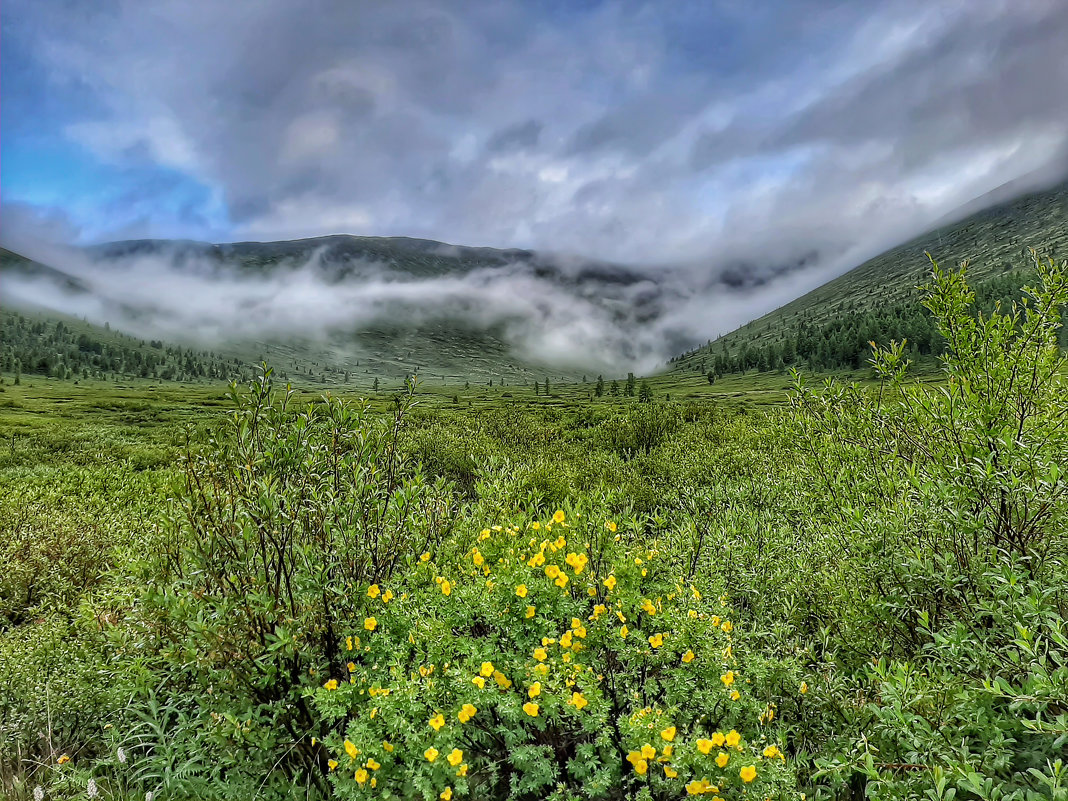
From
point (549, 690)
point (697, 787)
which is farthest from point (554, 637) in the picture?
point (697, 787)

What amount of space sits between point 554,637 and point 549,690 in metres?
0.54

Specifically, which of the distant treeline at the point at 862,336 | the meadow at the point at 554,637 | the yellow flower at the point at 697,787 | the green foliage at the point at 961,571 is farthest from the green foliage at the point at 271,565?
the distant treeline at the point at 862,336

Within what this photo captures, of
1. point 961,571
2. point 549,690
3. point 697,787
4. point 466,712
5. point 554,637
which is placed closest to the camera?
point 697,787

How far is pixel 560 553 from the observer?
212 inches

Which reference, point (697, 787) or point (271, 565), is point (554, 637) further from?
point (271, 565)

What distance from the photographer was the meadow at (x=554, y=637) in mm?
A: 3650

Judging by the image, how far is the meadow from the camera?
3.65 m

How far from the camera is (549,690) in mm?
4051

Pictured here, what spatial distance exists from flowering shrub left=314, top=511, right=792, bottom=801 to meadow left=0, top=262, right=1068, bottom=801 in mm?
33

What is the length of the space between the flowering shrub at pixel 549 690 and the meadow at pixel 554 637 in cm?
3

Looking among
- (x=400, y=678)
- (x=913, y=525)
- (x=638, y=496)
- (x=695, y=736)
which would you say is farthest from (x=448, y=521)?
(x=638, y=496)

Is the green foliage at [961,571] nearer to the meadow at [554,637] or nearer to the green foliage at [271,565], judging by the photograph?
the meadow at [554,637]

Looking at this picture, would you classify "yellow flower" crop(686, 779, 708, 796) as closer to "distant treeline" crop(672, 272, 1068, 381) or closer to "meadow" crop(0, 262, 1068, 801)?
"meadow" crop(0, 262, 1068, 801)

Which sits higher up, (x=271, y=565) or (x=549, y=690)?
(x=271, y=565)
